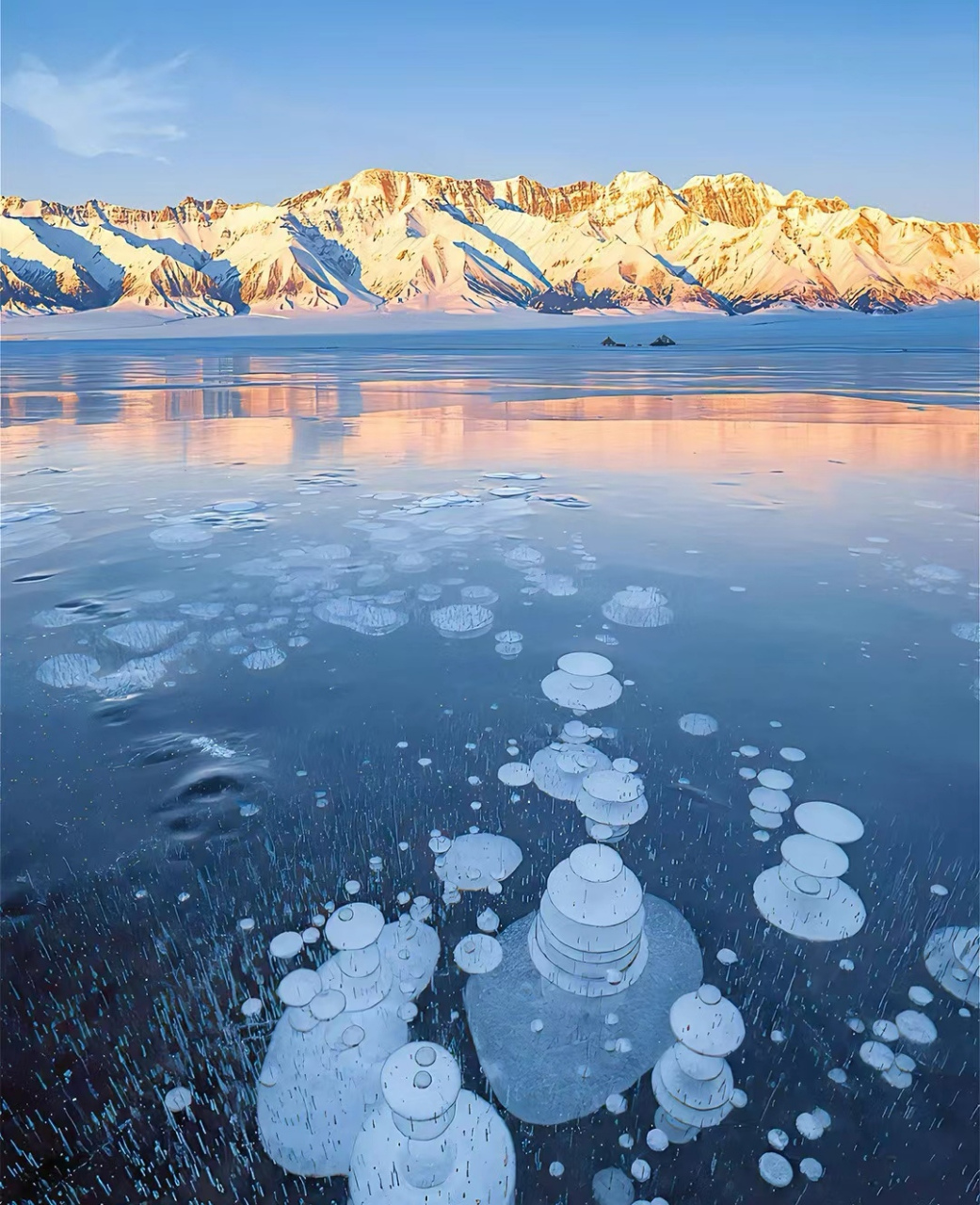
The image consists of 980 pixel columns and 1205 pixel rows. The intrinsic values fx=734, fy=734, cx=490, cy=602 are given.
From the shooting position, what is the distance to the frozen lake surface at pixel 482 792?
2.61 meters

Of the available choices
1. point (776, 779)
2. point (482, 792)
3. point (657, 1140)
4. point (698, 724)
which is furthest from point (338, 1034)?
point (698, 724)

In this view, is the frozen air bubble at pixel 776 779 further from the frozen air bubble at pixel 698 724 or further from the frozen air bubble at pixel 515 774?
the frozen air bubble at pixel 515 774

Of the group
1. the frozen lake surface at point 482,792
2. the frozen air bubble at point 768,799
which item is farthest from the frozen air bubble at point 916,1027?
the frozen air bubble at point 768,799

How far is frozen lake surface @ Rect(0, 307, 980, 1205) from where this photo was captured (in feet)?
8.55

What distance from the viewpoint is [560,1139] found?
254cm

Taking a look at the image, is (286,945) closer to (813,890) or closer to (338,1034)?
(338,1034)

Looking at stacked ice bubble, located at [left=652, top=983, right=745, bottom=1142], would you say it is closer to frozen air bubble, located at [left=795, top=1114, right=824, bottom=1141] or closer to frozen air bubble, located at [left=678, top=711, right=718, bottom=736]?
frozen air bubble, located at [left=795, top=1114, right=824, bottom=1141]

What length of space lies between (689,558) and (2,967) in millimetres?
6798

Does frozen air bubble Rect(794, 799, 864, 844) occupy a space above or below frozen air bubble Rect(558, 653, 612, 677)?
below

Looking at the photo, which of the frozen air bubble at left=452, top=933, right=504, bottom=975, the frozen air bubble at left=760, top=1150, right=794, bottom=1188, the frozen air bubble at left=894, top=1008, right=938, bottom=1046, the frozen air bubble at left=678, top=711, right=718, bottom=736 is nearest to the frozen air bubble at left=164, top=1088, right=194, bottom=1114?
the frozen air bubble at left=452, top=933, right=504, bottom=975

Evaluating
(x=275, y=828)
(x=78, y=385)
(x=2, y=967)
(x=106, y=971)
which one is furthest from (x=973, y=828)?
(x=78, y=385)

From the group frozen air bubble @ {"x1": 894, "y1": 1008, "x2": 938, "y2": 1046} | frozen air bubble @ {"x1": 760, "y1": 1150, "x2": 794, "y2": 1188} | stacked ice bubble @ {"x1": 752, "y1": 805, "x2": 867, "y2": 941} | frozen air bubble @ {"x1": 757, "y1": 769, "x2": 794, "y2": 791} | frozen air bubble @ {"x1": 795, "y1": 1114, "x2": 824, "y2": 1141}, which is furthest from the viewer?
frozen air bubble @ {"x1": 757, "y1": 769, "x2": 794, "y2": 791}

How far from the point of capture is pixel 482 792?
13.9 feet

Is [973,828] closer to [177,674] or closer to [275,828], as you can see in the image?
[275,828]
